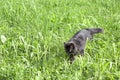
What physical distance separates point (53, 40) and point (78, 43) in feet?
1.64

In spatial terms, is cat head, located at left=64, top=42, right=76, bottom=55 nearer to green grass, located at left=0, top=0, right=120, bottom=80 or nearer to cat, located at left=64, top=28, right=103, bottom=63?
cat, located at left=64, top=28, right=103, bottom=63

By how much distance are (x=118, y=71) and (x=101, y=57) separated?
0.38m

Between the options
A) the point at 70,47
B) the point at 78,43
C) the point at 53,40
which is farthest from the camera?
the point at 53,40

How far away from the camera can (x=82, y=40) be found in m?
4.29

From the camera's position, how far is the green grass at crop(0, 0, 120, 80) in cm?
369

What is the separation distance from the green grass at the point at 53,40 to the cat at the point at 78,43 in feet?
0.31

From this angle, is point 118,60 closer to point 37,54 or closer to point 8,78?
point 37,54

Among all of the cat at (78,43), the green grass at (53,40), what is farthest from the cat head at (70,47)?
the green grass at (53,40)

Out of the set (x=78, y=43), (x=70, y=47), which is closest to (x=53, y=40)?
(x=78, y=43)

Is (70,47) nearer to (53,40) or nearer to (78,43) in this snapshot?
(78,43)

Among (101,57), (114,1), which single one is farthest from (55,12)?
(101,57)

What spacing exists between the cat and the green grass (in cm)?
9

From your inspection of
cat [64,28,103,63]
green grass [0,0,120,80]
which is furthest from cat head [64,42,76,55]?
green grass [0,0,120,80]

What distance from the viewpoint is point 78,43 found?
163 inches
